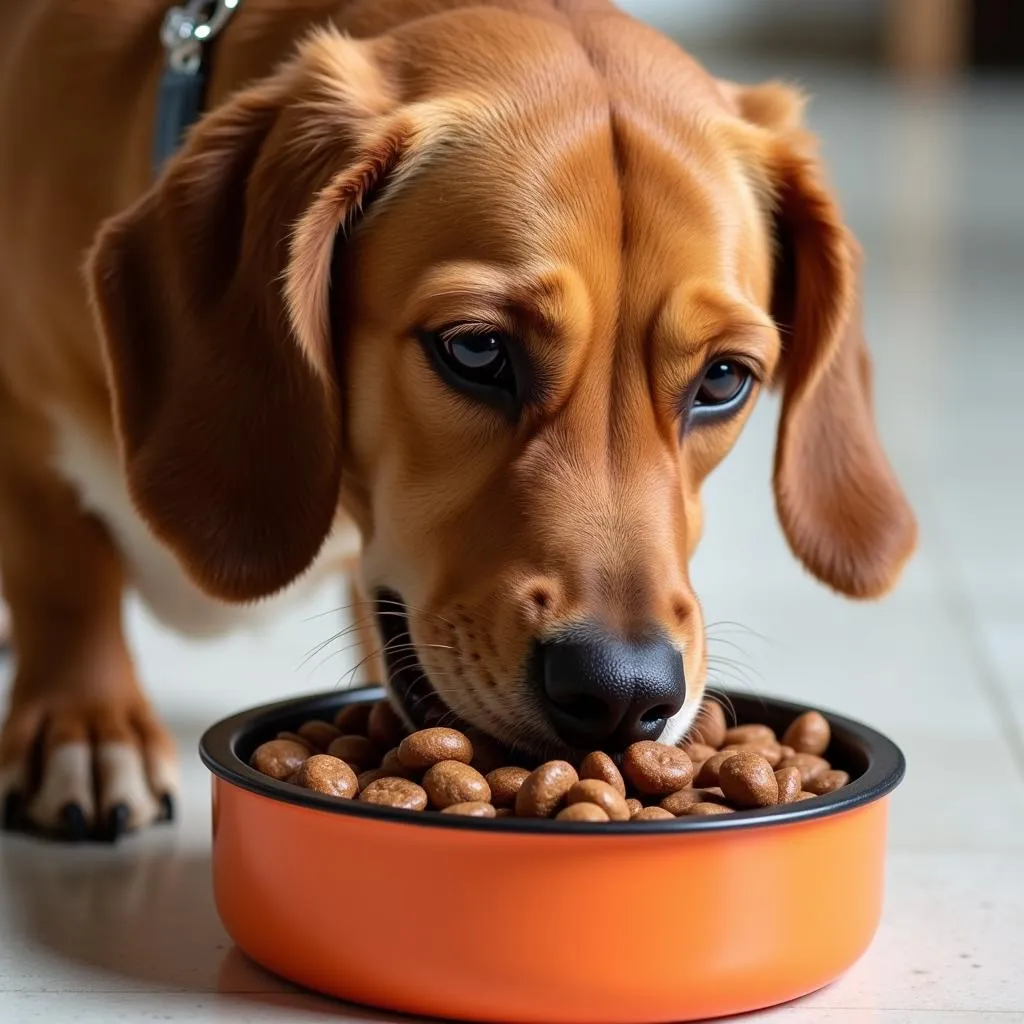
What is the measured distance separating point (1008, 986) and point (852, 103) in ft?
44.9

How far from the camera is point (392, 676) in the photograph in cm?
207

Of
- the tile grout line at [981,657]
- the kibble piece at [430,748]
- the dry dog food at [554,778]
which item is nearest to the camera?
the dry dog food at [554,778]

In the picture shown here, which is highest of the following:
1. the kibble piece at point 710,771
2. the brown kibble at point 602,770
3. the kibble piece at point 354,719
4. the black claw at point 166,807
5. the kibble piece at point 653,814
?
the brown kibble at point 602,770

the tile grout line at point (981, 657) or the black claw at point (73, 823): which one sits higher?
the black claw at point (73, 823)

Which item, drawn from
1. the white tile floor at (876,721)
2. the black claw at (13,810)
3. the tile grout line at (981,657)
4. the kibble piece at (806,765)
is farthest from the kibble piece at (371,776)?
the tile grout line at (981,657)

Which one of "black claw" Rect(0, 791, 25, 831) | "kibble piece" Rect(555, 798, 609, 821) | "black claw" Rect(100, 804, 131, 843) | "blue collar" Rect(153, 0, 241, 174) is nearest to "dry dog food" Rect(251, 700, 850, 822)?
"kibble piece" Rect(555, 798, 609, 821)

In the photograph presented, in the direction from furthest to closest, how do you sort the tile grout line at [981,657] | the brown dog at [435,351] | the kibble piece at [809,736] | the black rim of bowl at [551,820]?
the tile grout line at [981,657] < the kibble piece at [809,736] < the brown dog at [435,351] < the black rim of bowl at [551,820]

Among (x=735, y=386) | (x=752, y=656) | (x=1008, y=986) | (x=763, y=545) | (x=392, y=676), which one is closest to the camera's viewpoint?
(x=1008, y=986)

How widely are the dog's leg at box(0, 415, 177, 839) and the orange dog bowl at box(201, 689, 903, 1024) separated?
67 cm

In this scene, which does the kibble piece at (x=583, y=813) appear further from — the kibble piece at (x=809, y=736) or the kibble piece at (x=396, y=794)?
the kibble piece at (x=809, y=736)

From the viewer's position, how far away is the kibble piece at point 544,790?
173cm

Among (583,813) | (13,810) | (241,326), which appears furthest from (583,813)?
(13,810)

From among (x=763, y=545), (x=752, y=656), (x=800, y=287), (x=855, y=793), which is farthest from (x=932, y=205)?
(x=855, y=793)

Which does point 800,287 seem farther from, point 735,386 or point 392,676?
point 392,676
